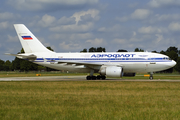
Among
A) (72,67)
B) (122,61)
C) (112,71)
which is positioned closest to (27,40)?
(72,67)

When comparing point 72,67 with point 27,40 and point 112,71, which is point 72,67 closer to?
point 112,71

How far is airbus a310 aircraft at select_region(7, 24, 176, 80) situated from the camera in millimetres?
33844

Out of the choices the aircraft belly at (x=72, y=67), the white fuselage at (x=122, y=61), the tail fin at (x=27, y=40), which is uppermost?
the tail fin at (x=27, y=40)

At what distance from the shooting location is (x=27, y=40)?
3844 cm

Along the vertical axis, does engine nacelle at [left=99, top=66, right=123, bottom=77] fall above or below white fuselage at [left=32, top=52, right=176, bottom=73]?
below

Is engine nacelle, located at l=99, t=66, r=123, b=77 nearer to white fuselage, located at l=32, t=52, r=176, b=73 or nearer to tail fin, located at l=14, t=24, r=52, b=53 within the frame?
white fuselage, located at l=32, t=52, r=176, b=73

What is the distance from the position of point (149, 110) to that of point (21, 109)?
5.64 metres

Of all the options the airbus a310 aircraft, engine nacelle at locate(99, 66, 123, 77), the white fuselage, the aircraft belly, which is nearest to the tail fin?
the airbus a310 aircraft

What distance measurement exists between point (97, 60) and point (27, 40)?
39.5 feet

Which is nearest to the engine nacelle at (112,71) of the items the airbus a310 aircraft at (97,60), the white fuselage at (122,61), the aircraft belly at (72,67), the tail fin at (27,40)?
the airbus a310 aircraft at (97,60)

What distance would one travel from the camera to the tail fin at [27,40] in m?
38.4

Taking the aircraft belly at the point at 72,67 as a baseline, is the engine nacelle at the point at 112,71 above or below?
below

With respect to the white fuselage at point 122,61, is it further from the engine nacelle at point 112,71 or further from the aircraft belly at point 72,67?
the engine nacelle at point 112,71

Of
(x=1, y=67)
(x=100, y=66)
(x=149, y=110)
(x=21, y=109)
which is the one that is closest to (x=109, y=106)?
(x=149, y=110)
